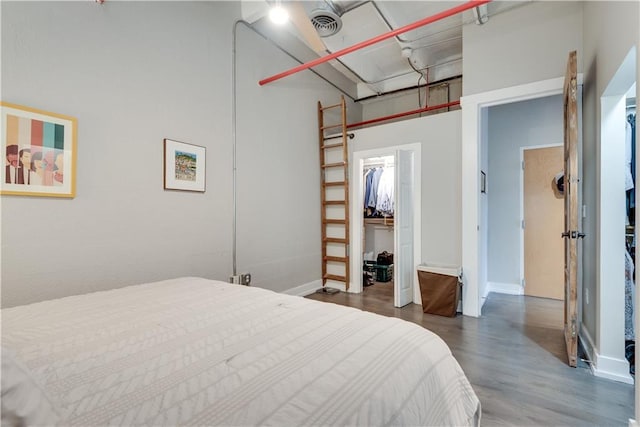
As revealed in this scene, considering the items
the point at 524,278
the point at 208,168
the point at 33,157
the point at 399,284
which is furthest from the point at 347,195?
the point at 33,157

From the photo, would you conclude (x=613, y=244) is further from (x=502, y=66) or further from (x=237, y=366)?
(x=237, y=366)

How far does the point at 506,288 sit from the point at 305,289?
286cm

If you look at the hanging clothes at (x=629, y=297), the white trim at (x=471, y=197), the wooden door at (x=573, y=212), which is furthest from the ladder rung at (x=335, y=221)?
the hanging clothes at (x=629, y=297)

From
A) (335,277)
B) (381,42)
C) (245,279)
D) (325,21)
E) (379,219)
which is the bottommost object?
(335,277)

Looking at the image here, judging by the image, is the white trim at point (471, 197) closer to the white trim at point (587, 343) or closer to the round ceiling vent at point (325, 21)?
the white trim at point (587, 343)

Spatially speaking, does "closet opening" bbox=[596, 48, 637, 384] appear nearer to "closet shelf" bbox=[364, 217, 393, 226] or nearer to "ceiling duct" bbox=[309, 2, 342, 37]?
"ceiling duct" bbox=[309, 2, 342, 37]

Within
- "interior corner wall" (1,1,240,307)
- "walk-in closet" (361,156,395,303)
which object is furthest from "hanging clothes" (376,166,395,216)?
"interior corner wall" (1,1,240,307)

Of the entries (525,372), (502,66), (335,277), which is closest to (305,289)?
(335,277)

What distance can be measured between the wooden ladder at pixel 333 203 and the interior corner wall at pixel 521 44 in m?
1.67

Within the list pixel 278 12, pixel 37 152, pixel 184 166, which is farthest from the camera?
pixel 184 166

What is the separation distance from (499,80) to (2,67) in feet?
13.2

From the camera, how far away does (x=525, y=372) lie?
204cm

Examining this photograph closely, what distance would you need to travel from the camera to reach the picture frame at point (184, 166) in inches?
98.6

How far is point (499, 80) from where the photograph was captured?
3096 millimetres
